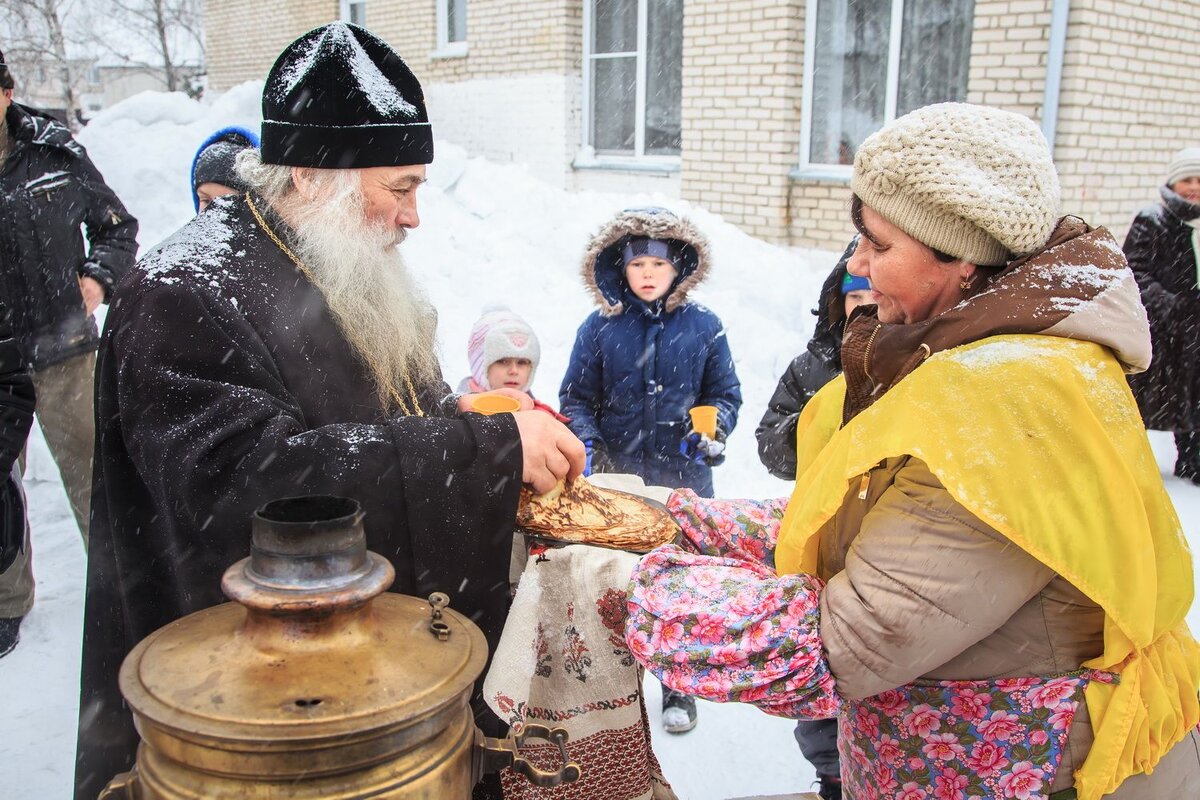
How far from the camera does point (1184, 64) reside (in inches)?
325

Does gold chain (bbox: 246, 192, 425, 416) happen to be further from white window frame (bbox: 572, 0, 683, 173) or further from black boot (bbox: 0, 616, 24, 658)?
white window frame (bbox: 572, 0, 683, 173)

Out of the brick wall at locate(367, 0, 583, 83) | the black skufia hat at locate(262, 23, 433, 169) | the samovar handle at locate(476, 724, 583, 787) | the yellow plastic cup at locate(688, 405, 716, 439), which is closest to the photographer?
the samovar handle at locate(476, 724, 583, 787)

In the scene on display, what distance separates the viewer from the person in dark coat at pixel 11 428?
3.71 meters

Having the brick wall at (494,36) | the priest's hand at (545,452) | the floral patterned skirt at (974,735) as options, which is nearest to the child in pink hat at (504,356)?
the priest's hand at (545,452)

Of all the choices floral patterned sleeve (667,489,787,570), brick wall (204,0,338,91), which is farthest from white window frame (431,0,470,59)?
floral patterned sleeve (667,489,787,570)

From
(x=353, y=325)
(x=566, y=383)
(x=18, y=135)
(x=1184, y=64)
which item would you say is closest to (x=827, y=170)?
(x=1184, y=64)

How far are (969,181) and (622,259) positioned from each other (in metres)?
3.17

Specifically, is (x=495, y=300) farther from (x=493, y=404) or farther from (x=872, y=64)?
(x=493, y=404)

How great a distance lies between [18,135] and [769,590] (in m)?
4.43

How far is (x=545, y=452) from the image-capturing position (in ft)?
6.41

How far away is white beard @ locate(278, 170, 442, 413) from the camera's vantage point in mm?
2229

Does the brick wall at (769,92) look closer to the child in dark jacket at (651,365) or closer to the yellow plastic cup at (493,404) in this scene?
the child in dark jacket at (651,365)

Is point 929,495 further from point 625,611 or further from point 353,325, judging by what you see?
point 353,325

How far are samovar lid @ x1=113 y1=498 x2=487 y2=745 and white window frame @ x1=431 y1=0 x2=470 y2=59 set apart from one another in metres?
12.1
